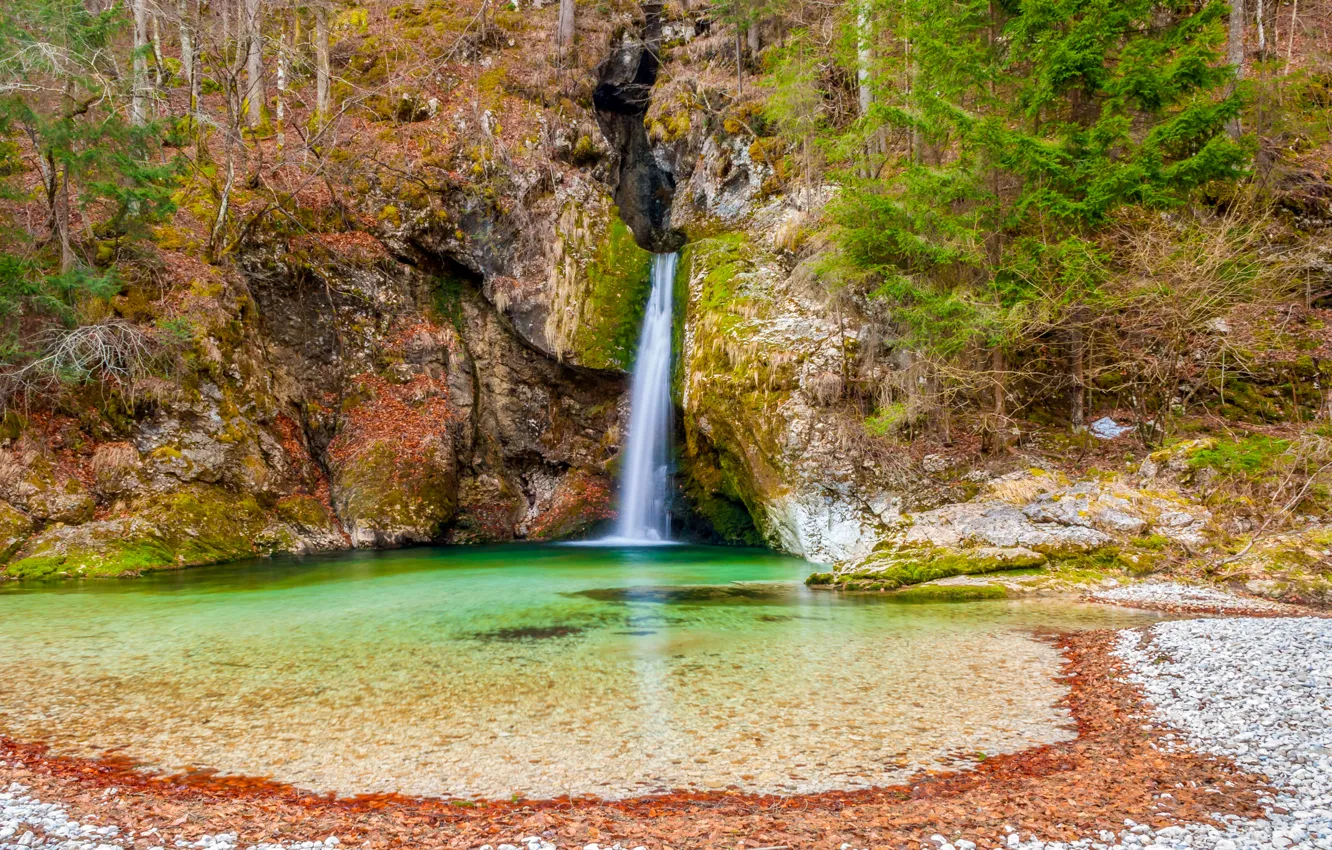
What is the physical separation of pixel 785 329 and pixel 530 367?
300 inches

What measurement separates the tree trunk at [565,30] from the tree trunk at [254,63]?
7894 mm

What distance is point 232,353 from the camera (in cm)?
1473

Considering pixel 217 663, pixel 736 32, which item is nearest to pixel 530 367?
pixel 736 32

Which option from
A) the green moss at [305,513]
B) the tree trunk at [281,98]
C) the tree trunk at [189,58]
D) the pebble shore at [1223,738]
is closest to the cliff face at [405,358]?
the green moss at [305,513]

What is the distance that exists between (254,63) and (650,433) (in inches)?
566

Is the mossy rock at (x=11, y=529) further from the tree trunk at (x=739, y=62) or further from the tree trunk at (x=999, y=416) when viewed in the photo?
the tree trunk at (x=739, y=62)

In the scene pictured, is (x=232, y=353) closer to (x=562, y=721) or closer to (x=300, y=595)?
(x=300, y=595)

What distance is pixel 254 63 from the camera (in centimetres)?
1830

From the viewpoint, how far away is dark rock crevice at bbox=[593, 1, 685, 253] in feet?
73.0

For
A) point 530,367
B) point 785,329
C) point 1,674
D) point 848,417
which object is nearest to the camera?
point 1,674

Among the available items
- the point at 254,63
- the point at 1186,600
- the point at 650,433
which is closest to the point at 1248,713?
the point at 1186,600

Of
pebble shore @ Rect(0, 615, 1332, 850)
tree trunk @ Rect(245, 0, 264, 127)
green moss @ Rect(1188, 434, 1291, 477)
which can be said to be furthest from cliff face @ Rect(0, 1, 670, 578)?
green moss @ Rect(1188, 434, 1291, 477)

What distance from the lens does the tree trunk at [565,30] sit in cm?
2069

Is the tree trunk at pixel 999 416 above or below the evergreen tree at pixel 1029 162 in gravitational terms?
below
